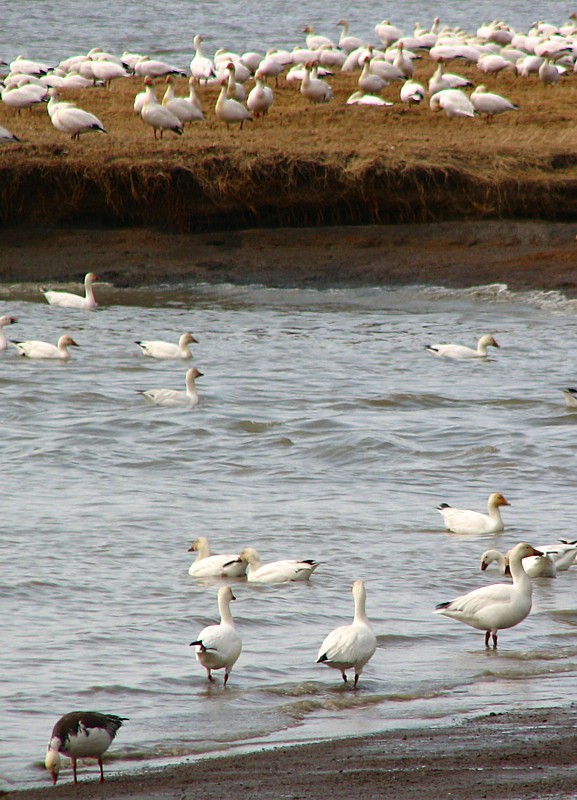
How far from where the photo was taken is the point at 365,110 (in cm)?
2470

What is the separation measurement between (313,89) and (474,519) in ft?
57.6

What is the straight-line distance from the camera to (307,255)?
20047 mm

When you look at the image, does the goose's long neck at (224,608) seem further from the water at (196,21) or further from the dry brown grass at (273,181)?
the water at (196,21)

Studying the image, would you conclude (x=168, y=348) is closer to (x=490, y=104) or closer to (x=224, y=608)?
(x=224, y=608)

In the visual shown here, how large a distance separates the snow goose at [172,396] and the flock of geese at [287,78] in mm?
7705

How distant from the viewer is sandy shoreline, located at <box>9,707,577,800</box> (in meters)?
5.05

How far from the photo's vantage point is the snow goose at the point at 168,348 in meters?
16.4

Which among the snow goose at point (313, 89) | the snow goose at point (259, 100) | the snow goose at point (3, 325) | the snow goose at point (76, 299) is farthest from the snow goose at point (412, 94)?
the snow goose at point (3, 325)

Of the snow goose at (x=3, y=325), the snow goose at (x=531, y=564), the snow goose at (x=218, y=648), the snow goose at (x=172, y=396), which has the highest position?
the snow goose at (x=218, y=648)

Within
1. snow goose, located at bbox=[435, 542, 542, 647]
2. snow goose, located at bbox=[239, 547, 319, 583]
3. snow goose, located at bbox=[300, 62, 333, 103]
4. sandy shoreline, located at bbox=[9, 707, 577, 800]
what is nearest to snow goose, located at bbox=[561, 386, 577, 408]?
snow goose, located at bbox=[239, 547, 319, 583]

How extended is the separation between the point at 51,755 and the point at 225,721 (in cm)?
123

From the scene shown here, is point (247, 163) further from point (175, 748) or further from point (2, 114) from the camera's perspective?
point (175, 748)

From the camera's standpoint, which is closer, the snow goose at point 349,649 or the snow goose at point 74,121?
the snow goose at point 349,649

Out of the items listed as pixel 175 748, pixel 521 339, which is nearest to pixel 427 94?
pixel 521 339
